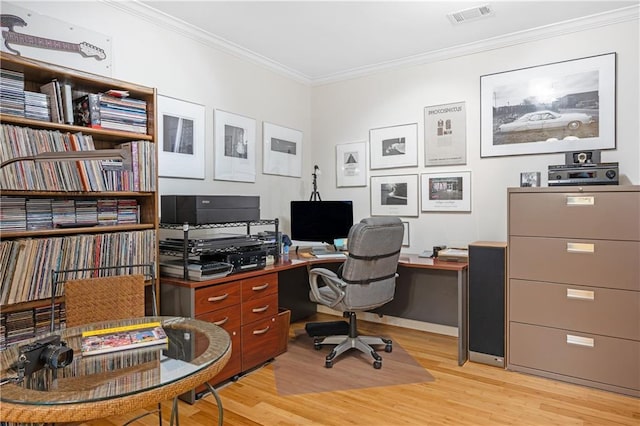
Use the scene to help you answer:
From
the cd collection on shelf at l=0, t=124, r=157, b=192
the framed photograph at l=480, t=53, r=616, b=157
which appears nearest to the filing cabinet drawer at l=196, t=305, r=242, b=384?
the cd collection on shelf at l=0, t=124, r=157, b=192

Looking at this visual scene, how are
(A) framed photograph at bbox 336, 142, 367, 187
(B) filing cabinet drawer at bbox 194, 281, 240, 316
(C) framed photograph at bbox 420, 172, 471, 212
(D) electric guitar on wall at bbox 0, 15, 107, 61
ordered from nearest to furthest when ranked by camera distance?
(D) electric guitar on wall at bbox 0, 15, 107, 61 < (B) filing cabinet drawer at bbox 194, 281, 240, 316 < (C) framed photograph at bbox 420, 172, 471, 212 < (A) framed photograph at bbox 336, 142, 367, 187

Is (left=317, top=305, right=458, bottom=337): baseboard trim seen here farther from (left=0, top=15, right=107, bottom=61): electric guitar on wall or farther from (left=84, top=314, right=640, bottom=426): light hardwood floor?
(left=0, top=15, right=107, bottom=61): electric guitar on wall

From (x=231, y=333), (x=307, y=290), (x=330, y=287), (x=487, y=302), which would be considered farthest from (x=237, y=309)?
(x=487, y=302)

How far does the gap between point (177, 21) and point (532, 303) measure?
3.46 meters

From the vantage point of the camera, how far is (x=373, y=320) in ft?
13.6

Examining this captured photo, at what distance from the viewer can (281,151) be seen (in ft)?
13.8

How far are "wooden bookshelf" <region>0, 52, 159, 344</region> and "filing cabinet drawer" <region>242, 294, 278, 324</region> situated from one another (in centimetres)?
63

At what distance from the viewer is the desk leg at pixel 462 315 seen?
302 centimetres

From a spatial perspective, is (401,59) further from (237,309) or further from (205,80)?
(237,309)

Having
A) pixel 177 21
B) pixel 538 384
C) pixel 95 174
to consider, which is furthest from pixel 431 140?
pixel 95 174

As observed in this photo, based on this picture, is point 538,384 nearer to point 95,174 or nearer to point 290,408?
point 290,408

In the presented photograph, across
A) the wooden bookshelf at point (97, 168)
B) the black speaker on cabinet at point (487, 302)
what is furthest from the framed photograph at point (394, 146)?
the wooden bookshelf at point (97, 168)

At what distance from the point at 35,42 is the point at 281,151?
2294 mm

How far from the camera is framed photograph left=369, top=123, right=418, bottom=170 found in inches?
155
